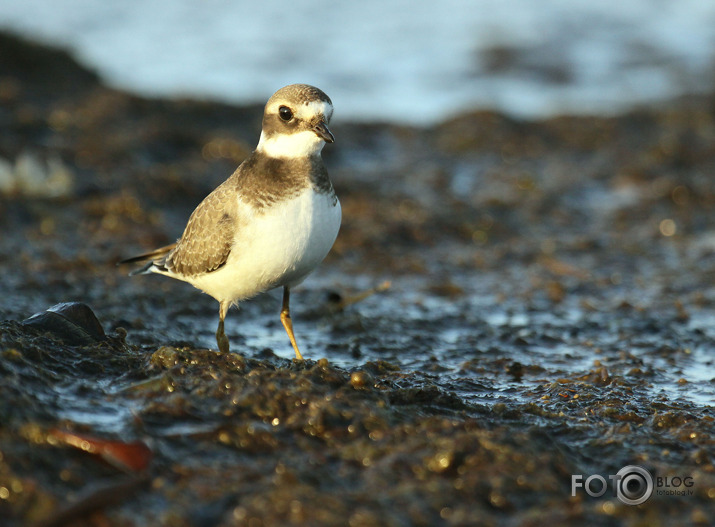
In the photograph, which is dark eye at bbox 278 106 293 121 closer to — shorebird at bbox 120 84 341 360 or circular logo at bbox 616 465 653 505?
shorebird at bbox 120 84 341 360

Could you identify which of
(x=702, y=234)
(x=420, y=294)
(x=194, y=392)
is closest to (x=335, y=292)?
(x=420, y=294)

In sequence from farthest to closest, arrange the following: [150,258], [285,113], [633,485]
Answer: [150,258] → [285,113] → [633,485]

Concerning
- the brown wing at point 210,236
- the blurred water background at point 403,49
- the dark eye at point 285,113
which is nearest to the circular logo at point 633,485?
the brown wing at point 210,236

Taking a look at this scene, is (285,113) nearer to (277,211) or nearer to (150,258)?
(277,211)

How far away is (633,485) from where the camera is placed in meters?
3.40

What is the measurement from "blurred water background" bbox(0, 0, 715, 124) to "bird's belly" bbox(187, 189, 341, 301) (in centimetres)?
744

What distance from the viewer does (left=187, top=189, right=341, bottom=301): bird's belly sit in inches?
182

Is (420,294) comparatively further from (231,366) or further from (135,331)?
(231,366)

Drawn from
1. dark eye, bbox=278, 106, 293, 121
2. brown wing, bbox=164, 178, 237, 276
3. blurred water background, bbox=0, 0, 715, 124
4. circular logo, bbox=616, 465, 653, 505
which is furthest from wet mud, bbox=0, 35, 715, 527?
blurred water background, bbox=0, 0, 715, 124

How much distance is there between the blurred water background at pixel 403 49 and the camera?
13.4m

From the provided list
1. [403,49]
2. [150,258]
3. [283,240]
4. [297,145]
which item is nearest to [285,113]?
[297,145]

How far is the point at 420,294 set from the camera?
707cm

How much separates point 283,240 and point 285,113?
0.82 metres

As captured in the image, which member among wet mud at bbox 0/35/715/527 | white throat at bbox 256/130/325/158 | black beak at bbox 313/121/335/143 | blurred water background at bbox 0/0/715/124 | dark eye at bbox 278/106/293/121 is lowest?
wet mud at bbox 0/35/715/527
